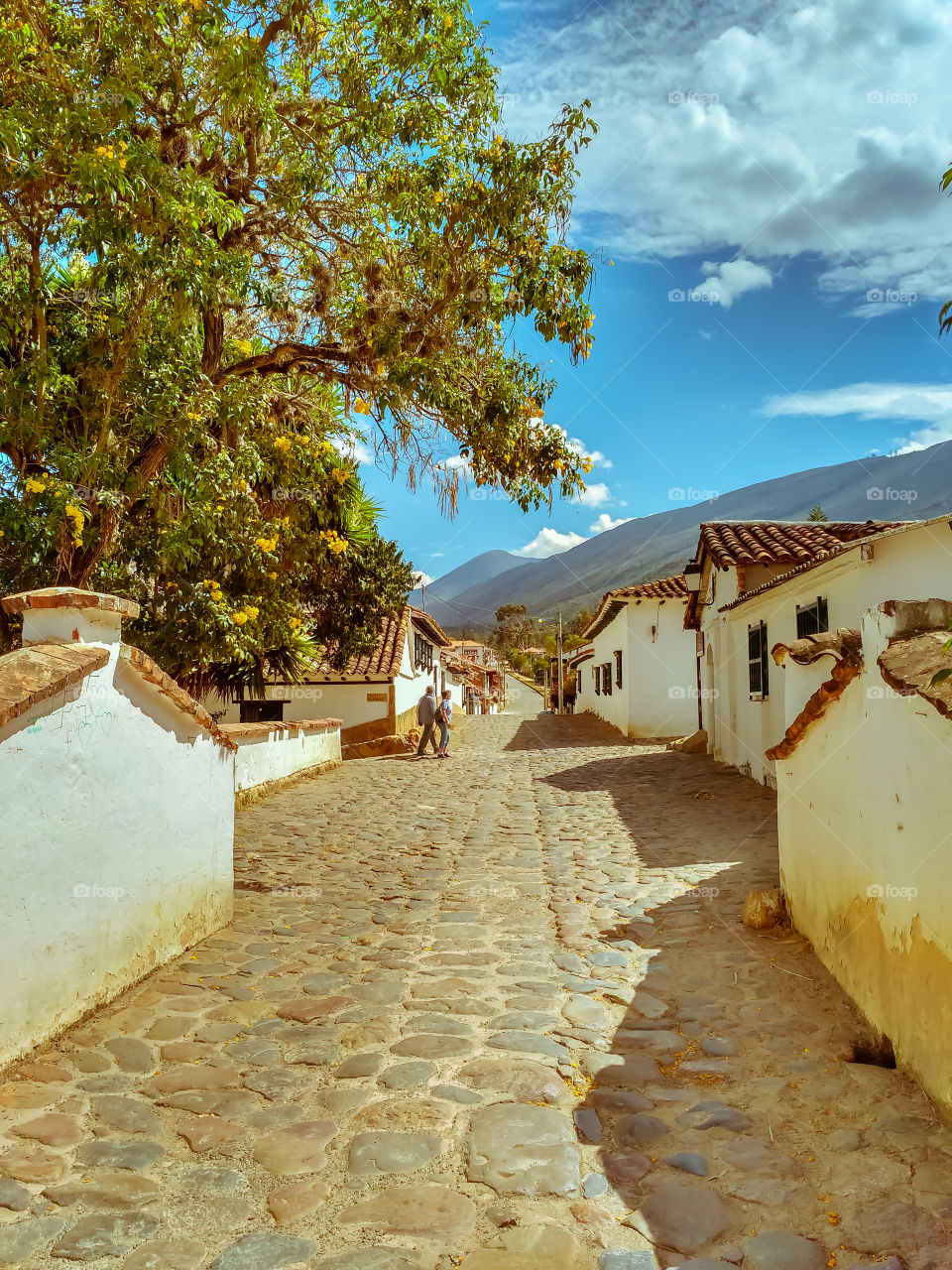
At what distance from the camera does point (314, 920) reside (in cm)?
575

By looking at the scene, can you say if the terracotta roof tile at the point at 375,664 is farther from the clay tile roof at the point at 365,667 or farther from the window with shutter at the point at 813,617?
the window with shutter at the point at 813,617

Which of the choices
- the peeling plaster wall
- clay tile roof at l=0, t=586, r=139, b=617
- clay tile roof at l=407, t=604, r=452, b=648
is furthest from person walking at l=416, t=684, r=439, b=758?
clay tile roof at l=0, t=586, r=139, b=617

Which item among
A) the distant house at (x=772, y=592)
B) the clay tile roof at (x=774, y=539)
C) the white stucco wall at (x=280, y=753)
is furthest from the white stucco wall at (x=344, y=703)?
the clay tile roof at (x=774, y=539)

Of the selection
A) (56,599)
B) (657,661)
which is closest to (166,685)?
(56,599)

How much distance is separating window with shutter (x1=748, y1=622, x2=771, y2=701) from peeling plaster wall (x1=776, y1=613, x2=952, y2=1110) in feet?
24.6

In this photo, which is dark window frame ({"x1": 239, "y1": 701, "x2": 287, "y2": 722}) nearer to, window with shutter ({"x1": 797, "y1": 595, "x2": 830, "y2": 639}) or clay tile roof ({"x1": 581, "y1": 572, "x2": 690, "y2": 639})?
clay tile roof ({"x1": 581, "y1": 572, "x2": 690, "y2": 639})

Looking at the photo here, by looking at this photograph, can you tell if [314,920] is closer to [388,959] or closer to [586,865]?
[388,959]

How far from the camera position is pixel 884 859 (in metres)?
3.59

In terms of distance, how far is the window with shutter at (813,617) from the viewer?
33.7ft

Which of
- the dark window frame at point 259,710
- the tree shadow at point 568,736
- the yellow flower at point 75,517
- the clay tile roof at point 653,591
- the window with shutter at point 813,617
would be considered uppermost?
the clay tile roof at point 653,591

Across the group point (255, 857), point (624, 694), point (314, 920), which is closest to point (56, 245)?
point (255, 857)

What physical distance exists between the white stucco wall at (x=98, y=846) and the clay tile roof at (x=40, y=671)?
88 millimetres

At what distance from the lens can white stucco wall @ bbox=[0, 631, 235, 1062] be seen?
3322mm

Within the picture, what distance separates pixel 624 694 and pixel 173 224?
759 inches
